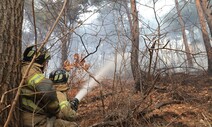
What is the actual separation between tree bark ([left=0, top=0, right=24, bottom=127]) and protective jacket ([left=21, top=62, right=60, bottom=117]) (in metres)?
0.15

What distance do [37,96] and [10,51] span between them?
2.07ft

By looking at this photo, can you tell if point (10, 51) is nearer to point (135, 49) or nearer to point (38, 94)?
point (38, 94)

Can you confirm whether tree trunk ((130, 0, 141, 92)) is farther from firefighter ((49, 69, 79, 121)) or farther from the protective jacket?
the protective jacket

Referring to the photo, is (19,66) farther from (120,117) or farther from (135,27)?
(135,27)

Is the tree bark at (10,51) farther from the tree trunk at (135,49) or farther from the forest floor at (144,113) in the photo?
the tree trunk at (135,49)

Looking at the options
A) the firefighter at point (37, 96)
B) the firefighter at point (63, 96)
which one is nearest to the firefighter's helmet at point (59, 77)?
the firefighter at point (63, 96)

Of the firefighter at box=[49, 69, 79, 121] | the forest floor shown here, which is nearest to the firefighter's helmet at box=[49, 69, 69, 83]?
the firefighter at box=[49, 69, 79, 121]

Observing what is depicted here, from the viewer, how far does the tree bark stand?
255cm

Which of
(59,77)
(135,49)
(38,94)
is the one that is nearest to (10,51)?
(38,94)

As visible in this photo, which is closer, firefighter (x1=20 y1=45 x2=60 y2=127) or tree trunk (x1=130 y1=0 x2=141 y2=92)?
firefighter (x1=20 y1=45 x2=60 y2=127)

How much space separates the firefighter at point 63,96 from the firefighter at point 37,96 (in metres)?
0.21

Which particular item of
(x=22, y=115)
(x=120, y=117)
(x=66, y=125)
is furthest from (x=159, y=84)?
(x=22, y=115)

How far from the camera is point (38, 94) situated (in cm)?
285

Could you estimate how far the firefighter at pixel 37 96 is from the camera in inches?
108
